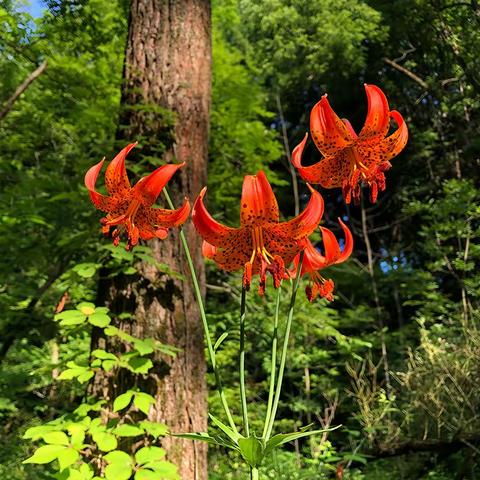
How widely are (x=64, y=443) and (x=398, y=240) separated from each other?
6.11m

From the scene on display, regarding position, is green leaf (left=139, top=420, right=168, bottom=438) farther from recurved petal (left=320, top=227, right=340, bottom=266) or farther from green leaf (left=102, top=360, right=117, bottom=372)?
recurved petal (left=320, top=227, right=340, bottom=266)

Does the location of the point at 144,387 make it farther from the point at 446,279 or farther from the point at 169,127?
the point at 446,279

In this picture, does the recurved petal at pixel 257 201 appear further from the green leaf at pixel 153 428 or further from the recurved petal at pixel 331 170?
the green leaf at pixel 153 428

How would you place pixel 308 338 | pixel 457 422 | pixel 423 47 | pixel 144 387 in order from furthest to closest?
pixel 423 47 → pixel 308 338 → pixel 457 422 → pixel 144 387

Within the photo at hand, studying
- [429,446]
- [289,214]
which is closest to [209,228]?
[429,446]

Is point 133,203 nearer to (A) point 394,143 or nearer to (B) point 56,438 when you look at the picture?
(A) point 394,143

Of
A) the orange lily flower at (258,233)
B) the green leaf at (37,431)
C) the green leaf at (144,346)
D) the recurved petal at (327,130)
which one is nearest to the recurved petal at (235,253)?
the orange lily flower at (258,233)

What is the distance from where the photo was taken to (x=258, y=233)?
2.64 feet

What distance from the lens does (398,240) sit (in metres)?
6.78

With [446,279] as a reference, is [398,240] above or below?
above

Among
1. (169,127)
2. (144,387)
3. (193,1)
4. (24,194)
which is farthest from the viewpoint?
(24,194)

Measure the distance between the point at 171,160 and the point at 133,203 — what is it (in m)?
1.02

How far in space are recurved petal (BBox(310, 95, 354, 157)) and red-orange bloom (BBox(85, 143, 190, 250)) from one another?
9.1 inches

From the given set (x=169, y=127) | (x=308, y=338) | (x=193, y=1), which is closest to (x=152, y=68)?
(x=169, y=127)
